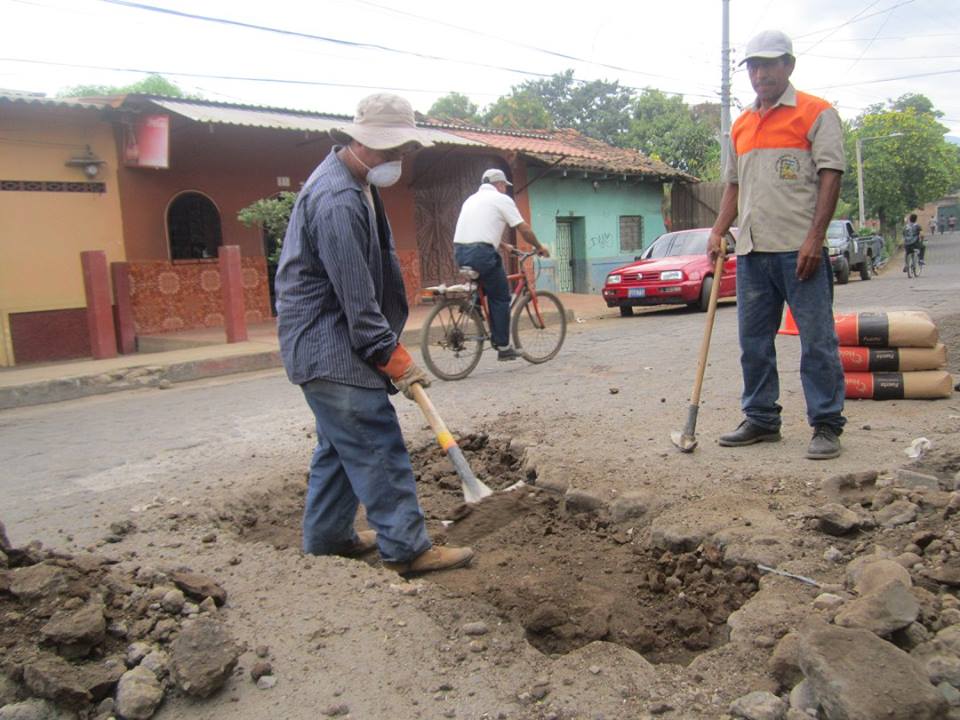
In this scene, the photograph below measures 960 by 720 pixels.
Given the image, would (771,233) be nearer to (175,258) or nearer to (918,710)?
(918,710)

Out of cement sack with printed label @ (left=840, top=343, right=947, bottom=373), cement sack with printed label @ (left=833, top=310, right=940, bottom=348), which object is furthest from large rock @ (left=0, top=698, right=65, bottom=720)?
cement sack with printed label @ (left=840, top=343, right=947, bottom=373)

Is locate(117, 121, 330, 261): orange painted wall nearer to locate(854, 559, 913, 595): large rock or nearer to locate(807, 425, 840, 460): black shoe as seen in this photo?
locate(807, 425, 840, 460): black shoe

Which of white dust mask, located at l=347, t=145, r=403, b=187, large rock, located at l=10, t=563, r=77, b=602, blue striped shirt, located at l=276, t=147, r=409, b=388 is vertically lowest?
large rock, located at l=10, t=563, r=77, b=602

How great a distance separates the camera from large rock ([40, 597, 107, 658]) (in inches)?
85.4

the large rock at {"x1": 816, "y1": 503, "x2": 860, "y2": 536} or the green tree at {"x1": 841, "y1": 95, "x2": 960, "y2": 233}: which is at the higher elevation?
the green tree at {"x1": 841, "y1": 95, "x2": 960, "y2": 233}

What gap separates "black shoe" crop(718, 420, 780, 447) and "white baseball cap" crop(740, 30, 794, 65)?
1755 mm

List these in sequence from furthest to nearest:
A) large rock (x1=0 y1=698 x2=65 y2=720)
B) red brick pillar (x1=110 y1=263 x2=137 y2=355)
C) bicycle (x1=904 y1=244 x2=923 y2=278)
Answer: bicycle (x1=904 y1=244 x2=923 y2=278), red brick pillar (x1=110 y1=263 x2=137 y2=355), large rock (x1=0 y1=698 x2=65 y2=720)

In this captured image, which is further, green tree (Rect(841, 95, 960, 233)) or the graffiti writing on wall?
green tree (Rect(841, 95, 960, 233))

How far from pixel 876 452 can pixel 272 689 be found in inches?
115

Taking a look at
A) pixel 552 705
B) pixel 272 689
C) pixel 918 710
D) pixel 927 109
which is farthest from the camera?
pixel 927 109

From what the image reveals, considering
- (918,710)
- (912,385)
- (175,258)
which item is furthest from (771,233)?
(175,258)

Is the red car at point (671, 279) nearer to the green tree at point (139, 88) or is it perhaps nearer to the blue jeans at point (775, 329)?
the blue jeans at point (775, 329)

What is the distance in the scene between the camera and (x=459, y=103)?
138 ft

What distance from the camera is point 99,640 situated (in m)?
2.24
